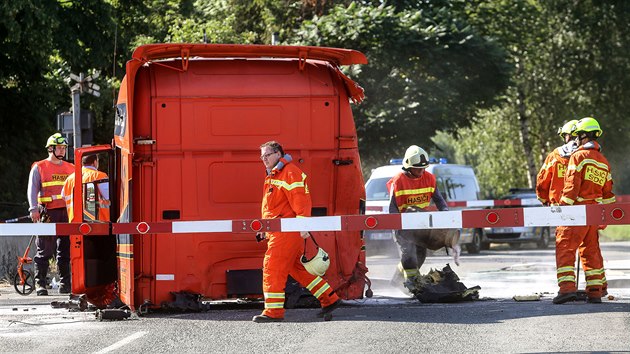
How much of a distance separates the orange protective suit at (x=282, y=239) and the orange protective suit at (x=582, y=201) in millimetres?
2471

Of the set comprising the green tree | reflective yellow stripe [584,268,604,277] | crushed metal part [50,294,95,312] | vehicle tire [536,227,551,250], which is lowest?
vehicle tire [536,227,551,250]

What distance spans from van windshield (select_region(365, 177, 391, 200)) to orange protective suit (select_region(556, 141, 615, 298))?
11873mm

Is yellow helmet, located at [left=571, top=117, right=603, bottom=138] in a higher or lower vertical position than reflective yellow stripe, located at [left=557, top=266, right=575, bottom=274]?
higher

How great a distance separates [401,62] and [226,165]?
82.5 ft

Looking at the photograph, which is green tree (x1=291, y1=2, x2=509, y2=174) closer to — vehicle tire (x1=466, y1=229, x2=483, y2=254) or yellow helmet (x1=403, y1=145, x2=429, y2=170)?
vehicle tire (x1=466, y1=229, x2=483, y2=254)

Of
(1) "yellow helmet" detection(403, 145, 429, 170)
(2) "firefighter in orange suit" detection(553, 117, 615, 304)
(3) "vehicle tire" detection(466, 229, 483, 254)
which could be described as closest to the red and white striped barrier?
(2) "firefighter in orange suit" detection(553, 117, 615, 304)

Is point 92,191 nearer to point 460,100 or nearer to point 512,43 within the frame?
point 460,100

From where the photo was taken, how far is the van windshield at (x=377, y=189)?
80.5ft

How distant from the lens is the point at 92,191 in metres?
13.4

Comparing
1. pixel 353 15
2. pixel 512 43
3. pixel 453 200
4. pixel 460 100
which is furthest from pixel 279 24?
pixel 453 200

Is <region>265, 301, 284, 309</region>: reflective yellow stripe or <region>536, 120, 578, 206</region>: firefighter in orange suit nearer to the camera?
<region>265, 301, 284, 309</region>: reflective yellow stripe

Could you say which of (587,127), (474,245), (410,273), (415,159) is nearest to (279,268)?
(410,273)

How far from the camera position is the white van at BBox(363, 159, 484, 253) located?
24.4 m

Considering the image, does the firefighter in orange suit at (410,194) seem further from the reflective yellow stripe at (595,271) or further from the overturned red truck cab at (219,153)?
the reflective yellow stripe at (595,271)
